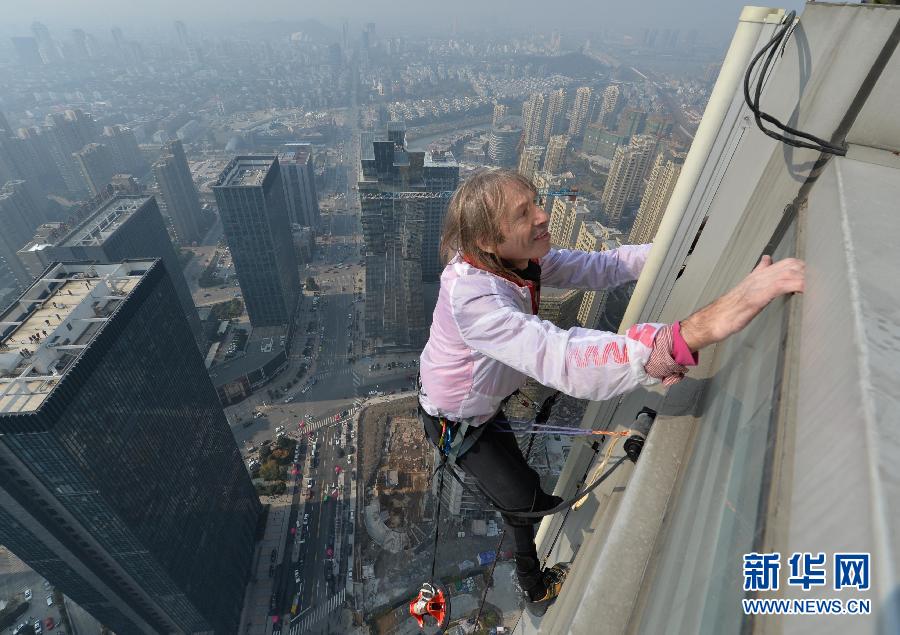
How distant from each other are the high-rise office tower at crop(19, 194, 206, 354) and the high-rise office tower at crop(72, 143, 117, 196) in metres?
20.6

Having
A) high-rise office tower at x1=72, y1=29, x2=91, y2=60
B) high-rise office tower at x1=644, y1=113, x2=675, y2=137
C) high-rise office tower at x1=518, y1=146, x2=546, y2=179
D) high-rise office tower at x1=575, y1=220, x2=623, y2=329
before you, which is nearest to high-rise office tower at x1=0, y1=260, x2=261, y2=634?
high-rise office tower at x1=575, y1=220, x2=623, y2=329

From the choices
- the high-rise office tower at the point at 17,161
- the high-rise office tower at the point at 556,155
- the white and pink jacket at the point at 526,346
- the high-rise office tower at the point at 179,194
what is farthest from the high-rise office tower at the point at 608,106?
the high-rise office tower at the point at 17,161

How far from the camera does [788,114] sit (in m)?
1.71

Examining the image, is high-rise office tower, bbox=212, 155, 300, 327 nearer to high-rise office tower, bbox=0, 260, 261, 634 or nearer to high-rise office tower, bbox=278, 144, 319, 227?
high-rise office tower, bbox=278, 144, 319, 227

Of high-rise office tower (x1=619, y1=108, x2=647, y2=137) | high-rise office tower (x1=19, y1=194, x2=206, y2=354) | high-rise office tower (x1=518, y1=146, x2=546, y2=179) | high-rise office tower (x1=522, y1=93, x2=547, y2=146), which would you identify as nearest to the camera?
high-rise office tower (x1=19, y1=194, x2=206, y2=354)

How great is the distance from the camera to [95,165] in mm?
48000

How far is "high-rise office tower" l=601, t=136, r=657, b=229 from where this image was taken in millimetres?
36875

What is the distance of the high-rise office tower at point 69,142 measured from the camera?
4916 cm

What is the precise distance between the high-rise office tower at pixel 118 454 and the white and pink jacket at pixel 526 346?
12.1m

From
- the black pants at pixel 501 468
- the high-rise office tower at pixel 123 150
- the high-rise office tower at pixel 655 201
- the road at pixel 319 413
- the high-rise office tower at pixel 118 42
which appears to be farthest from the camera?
the high-rise office tower at pixel 118 42

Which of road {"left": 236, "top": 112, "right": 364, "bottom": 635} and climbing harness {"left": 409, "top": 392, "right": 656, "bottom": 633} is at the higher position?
climbing harness {"left": 409, "top": 392, "right": 656, "bottom": 633}

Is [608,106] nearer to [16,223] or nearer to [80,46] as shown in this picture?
[16,223]

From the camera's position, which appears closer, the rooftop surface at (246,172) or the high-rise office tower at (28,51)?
the rooftop surface at (246,172)

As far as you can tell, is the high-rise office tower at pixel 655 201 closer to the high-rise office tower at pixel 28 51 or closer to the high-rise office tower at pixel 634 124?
the high-rise office tower at pixel 634 124
